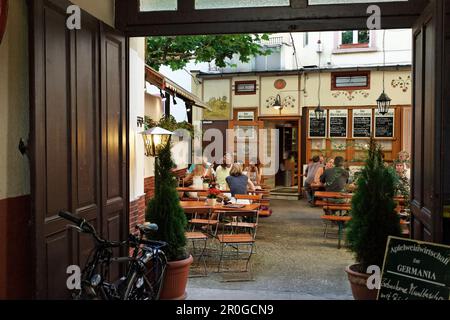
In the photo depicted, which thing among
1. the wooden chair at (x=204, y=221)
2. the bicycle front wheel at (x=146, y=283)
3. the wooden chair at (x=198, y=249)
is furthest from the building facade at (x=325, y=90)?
the bicycle front wheel at (x=146, y=283)

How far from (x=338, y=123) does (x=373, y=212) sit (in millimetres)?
10968

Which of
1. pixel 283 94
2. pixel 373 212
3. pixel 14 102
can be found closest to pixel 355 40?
pixel 283 94

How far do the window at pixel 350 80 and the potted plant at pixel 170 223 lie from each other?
11.1 meters

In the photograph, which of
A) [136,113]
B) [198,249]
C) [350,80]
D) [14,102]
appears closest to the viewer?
[14,102]

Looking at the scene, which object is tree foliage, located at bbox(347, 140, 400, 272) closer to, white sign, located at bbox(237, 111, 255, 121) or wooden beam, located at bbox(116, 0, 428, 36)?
wooden beam, located at bbox(116, 0, 428, 36)

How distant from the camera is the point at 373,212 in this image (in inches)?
171

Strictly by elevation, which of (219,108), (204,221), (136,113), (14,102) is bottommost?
(204,221)

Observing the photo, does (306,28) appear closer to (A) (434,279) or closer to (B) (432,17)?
(B) (432,17)

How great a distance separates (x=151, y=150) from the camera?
6730 millimetres

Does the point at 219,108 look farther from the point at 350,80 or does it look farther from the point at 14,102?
the point at 14,102

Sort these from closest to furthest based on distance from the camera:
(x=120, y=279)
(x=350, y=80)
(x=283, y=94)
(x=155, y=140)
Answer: (x=120, y=279) < (x=155, y=140) < (x=350, y=80) < (x=283, y=94)

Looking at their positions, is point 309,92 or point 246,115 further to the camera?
point 246,115

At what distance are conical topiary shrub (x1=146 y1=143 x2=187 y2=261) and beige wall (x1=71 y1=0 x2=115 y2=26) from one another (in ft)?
4.73

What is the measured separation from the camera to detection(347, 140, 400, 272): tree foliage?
431 cm
